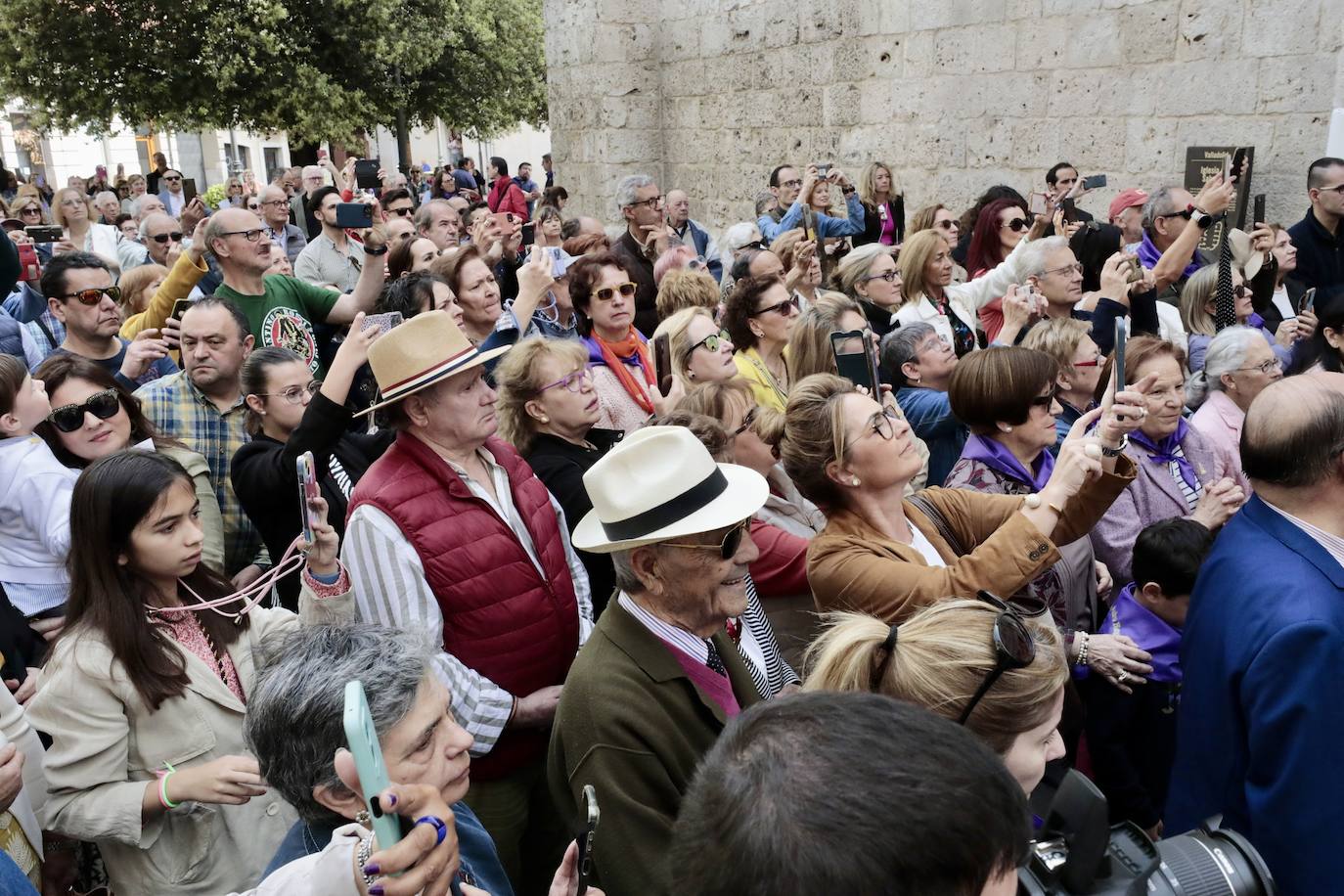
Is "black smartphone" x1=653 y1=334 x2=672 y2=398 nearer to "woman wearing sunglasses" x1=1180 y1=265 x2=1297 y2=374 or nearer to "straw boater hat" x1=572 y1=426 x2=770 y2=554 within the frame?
"straw boater hat" x1=572 y1=426 x2=770 y2=554

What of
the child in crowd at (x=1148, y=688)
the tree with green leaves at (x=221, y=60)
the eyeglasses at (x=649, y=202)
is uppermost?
the tree with green leaves at (x=221, y=60)

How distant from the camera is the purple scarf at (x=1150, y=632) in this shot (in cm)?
334

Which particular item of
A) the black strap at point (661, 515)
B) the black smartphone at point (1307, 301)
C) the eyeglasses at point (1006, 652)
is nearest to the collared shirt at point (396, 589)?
the black strap at point (661, 515)

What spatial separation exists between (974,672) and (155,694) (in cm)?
A: 181

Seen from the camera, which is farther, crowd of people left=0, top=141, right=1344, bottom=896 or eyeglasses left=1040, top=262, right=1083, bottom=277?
eyeglasses left=1040, top=262, right=1083, bottom=277

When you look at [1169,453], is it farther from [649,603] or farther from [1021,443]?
[649,603]

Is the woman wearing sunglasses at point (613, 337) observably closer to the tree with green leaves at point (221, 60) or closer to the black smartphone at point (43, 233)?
the black smartphone at point (43, 233)

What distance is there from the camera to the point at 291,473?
3.50 metres

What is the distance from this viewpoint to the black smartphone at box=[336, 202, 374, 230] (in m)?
5.99

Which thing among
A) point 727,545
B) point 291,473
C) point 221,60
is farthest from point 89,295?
point 221,60

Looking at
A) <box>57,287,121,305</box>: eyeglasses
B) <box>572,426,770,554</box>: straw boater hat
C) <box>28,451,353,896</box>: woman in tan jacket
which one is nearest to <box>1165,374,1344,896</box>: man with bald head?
<box>572,426,770,554</box>: straw boater hat

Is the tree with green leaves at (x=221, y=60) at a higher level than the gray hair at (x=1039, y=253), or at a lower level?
higher

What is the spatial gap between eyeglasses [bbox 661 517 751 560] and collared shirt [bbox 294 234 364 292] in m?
5.87

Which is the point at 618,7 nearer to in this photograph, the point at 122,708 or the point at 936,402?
the point at 936,402
